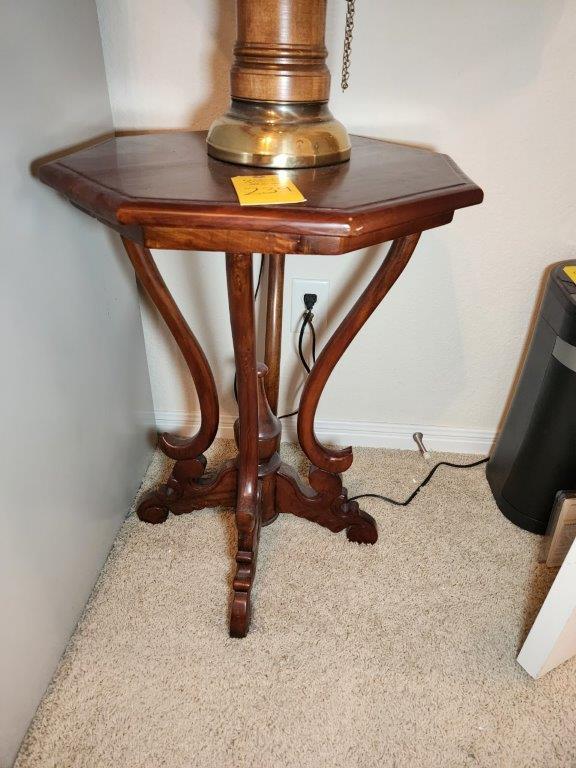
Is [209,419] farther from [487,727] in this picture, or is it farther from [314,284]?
[487,727]

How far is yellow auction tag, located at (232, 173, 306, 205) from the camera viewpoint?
Result: 25.2 inches

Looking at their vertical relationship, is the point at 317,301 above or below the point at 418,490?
above

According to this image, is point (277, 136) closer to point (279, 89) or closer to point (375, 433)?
point (279, 89)

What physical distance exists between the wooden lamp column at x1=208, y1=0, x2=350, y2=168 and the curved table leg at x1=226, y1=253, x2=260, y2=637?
0.20 m

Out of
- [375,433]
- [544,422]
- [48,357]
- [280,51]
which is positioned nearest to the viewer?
[280,51]

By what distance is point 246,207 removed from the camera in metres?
0.62

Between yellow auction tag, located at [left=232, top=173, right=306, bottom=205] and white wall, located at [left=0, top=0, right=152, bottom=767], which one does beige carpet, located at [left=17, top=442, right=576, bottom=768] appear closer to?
white wall, located at [left=0, top=0, right=152, bottom=767]

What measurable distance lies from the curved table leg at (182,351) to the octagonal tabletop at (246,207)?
110 millimetres

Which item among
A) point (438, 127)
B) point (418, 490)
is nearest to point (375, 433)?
point (418, 490)

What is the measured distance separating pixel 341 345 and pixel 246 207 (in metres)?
0.36

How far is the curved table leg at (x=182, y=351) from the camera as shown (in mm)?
854

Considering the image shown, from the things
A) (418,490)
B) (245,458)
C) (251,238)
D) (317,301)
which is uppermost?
(251,238)

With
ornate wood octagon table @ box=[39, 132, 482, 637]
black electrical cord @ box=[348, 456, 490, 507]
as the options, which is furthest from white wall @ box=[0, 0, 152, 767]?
black electrical cord @ box=[348, 456, 490, 507]

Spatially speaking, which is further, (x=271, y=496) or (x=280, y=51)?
(x=271, y=496)
